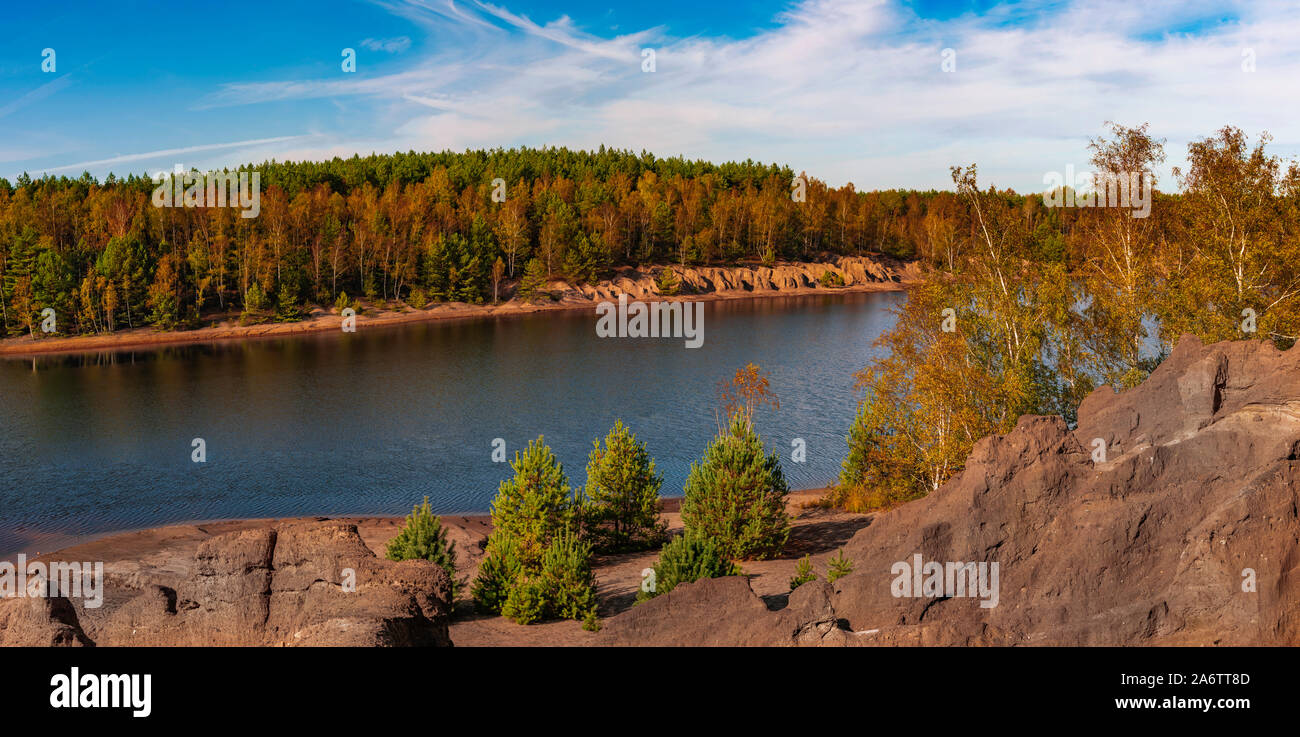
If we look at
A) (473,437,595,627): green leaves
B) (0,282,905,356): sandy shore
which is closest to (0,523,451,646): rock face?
(473,437,595,627): green leaves

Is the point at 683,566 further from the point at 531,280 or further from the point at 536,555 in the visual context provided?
the point at 531,280

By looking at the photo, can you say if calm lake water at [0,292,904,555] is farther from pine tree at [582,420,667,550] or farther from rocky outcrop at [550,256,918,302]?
rocky outcrop at [550,256,918,302]

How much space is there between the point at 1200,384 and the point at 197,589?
18806 millimetres

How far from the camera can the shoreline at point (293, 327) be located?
86.9 meters

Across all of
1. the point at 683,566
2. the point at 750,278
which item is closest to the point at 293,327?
the point at 750,278

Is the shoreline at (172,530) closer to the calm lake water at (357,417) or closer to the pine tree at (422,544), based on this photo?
the calm lake water at (357,417)

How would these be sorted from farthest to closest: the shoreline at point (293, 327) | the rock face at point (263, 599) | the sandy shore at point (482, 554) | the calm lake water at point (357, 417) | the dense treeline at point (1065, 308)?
1. the shoreline at point (293, 327)
2. the calm lake water at point (357, 417)
3. the dense treeline at point (1065, 308)
4. the sandy shore at point (482, 554)
5. the rock face at point (263, 599)

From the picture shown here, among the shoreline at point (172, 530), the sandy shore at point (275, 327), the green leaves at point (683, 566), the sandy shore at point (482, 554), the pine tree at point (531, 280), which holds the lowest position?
the shoreline at point (172, 530)

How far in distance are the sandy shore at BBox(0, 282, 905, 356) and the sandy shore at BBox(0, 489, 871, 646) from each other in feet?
215

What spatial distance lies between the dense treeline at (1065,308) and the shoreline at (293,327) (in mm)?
51408

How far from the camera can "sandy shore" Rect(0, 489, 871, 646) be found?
18.6 meters

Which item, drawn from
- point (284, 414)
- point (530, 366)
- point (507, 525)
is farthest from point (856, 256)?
point (507, 525)

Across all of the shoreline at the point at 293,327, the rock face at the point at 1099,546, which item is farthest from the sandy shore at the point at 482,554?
the shoreline at the point at 293,327

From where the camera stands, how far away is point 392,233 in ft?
373
